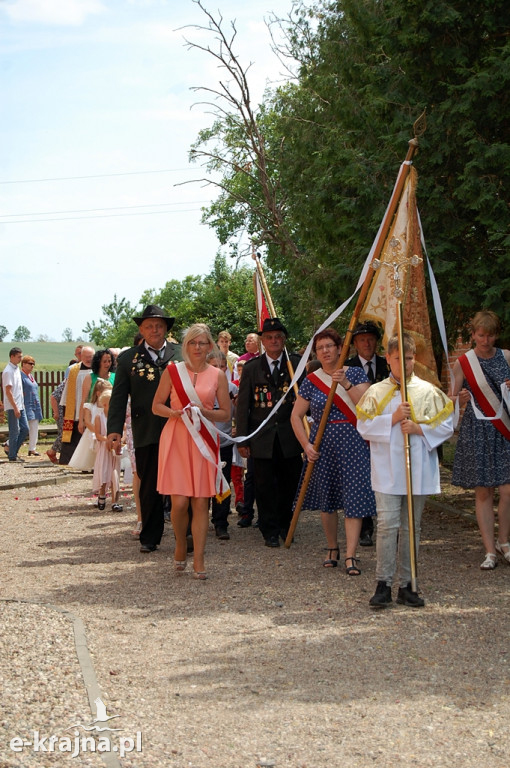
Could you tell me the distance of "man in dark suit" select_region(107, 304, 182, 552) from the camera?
958 cm

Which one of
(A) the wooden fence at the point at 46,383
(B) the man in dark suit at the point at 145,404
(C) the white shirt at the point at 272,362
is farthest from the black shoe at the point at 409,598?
(A) the wooden fence at the point at 46,383

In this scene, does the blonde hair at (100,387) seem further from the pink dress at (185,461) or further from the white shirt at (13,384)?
the white shirt at (13,384)

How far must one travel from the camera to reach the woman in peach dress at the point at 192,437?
814cm

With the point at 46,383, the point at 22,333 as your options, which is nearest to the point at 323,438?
the point at 46,383

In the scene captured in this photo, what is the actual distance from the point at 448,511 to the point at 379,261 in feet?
15.4

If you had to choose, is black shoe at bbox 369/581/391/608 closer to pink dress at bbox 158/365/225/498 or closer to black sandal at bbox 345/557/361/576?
black sandal at bbox 345/557/361/576

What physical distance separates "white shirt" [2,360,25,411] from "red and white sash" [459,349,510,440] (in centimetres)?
1297

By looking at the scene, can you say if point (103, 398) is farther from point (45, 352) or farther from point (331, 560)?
point (45, 352)

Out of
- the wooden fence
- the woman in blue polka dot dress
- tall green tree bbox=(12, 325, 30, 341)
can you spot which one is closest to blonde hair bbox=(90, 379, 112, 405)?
the woman in blue polka dot dress

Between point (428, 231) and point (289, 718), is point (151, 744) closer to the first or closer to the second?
point (289, 718)

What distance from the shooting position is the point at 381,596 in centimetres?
702

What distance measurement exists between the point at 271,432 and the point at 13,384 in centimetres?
1137

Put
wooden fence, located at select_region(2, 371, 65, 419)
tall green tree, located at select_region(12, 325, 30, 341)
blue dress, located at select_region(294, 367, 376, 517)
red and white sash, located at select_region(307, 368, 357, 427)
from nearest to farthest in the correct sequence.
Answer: blue dress, located at select_region(294, 367, 376, 517) < red and white sash, located at select_region(307, 368, 357, 427) < wooden fence, located at select_region(2, 371, 65, 419) < tall green tree, located at select_region(12, 325, 30, 341)

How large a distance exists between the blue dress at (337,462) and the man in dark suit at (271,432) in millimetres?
1239
